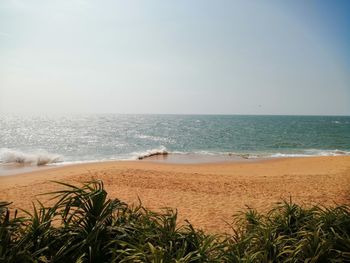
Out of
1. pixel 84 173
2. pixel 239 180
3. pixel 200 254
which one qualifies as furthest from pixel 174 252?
pixel 84 173

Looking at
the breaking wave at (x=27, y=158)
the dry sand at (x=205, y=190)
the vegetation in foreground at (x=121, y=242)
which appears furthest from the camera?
the breaking wave at (x=27, y=158)

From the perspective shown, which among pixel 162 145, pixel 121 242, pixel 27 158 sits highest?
pixel 121 242

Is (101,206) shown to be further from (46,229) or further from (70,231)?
(46,229)

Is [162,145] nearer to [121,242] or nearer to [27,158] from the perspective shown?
[27,158]

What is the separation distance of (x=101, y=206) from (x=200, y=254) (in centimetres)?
116

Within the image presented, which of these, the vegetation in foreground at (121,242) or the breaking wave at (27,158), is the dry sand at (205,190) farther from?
the breaking wave at (27,158)

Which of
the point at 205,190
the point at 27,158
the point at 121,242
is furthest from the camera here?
the point at 27,158

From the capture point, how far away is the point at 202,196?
1094 centimetres

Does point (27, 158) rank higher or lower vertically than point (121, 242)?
lower

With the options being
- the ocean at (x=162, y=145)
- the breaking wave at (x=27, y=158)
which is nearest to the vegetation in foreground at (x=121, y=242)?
the breaking wave at (x=27, y=158)

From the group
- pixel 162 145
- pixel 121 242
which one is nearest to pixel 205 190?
pixel 121 242

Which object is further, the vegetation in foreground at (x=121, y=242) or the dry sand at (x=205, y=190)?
the dry sand at (x=205, y=190)

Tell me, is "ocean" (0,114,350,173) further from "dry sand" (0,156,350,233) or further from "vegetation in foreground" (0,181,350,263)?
"vegetation in foreground" (0,181,350,263)

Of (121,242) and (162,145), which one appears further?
(162,145)
